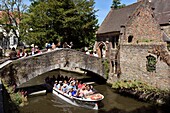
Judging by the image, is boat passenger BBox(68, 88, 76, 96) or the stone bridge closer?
the stone bridge

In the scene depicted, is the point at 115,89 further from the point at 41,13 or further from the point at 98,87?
the point at 41,13

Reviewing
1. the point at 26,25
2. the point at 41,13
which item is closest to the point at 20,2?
the point at 26,25

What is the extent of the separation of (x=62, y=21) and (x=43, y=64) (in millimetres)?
8676

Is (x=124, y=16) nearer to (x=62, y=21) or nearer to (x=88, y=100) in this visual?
(x=62, y=21)

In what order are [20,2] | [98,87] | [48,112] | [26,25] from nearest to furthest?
[48,112] < [98,87] < [26,25] < [20,2]

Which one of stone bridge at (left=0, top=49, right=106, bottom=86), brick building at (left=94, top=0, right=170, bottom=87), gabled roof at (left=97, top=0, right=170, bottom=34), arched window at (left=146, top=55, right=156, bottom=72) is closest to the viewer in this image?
stone bridge at (left=0, top=49, right=106, bottom=86)

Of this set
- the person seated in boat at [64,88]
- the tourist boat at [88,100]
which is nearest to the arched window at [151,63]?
the tourist boat at [88,100]

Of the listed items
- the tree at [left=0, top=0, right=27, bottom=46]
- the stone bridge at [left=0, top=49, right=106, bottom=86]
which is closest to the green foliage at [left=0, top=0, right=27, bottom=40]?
the tree at [left=0, top=0, right=27, bottom=46]

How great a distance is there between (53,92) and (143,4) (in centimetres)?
1292

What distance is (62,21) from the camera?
25.1 metres

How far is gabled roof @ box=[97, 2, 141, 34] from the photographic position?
23513 millimetres

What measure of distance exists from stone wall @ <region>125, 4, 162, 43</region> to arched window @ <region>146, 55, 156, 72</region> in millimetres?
5441

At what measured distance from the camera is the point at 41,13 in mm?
25812

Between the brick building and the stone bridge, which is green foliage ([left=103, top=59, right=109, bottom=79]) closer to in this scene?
the brick building
